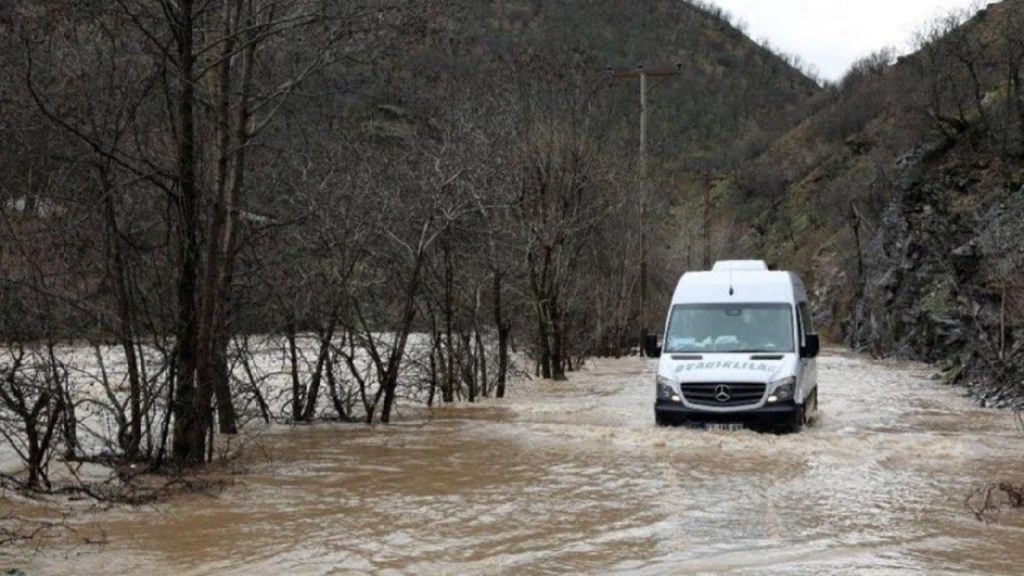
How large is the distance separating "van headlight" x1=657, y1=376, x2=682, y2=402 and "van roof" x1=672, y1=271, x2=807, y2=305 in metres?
1.88

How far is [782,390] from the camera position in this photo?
14953 mm

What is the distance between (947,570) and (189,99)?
8845 mm

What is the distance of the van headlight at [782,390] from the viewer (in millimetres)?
14898

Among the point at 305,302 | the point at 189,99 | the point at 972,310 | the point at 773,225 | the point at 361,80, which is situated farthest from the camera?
the point at 773,225

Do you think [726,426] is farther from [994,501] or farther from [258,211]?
[258,211]

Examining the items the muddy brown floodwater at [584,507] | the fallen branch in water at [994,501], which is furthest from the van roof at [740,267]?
the fallen branch in water at [994,501]

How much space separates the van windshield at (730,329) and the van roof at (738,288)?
0.12 meters

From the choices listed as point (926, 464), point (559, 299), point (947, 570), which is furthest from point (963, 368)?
point (947, 570)

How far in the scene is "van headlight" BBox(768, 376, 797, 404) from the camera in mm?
14898

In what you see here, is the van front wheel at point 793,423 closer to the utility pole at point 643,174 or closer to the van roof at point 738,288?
the van roof at point 738,288

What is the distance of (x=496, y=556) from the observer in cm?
901

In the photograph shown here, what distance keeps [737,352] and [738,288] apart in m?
1.36

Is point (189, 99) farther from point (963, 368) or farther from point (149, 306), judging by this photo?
point (963, 368)

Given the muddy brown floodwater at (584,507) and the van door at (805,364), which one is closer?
the muddy brown floodwater at (584,507)
